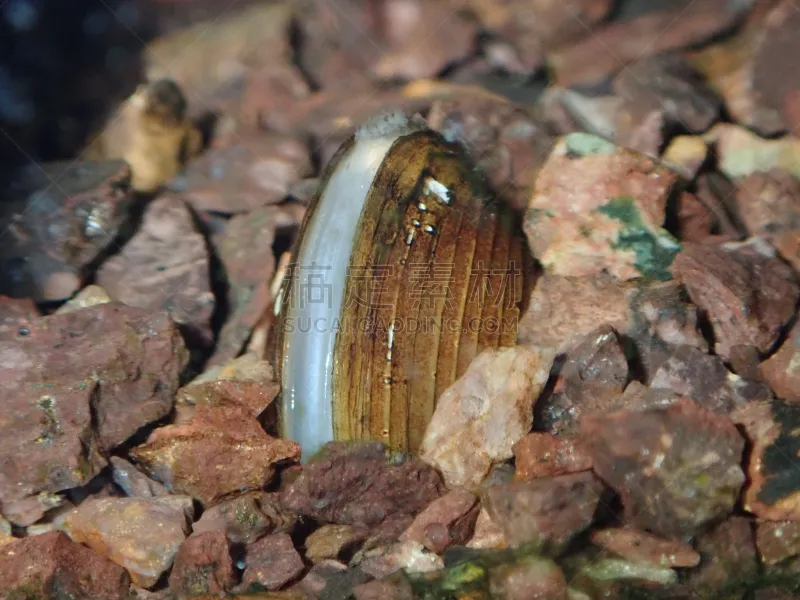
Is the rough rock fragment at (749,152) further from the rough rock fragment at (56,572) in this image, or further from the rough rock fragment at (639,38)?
the rough rock fragment at (56,572)

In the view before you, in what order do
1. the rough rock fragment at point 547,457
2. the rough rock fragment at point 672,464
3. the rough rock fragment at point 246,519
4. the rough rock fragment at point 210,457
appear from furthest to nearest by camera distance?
1. the rough rock fragment at point 210,457
2. the rough rock fragment at point 246,519
3. the rough rock fragment at point 547,457
4. the rough rock fragment at point 672,464

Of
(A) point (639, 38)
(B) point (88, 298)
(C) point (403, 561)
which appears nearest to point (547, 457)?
(C) point (403, 561)

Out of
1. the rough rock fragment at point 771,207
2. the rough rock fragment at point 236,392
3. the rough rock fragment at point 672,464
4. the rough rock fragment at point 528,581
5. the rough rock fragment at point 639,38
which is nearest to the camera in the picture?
the rough rock fragment at point 528,581

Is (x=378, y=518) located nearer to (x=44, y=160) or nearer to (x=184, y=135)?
(x=184, y=135)

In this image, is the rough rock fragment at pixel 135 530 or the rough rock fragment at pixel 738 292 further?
the rough rock fragment at pixel 738 292

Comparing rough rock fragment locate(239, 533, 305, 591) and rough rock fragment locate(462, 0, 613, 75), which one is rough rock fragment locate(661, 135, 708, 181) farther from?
rough rock fragment locate(239, 533, 305, 591)

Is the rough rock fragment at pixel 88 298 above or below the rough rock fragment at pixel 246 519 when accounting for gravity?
above

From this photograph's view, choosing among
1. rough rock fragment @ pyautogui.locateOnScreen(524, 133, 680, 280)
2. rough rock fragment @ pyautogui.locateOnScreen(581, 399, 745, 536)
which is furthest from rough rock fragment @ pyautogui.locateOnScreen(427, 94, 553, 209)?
rough rock fragment @ pyautogui.locateOnScreen(581, 399, 745, 536)

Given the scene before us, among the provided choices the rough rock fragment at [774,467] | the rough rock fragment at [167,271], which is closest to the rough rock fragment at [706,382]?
the rough rock fragment at [774,467]
